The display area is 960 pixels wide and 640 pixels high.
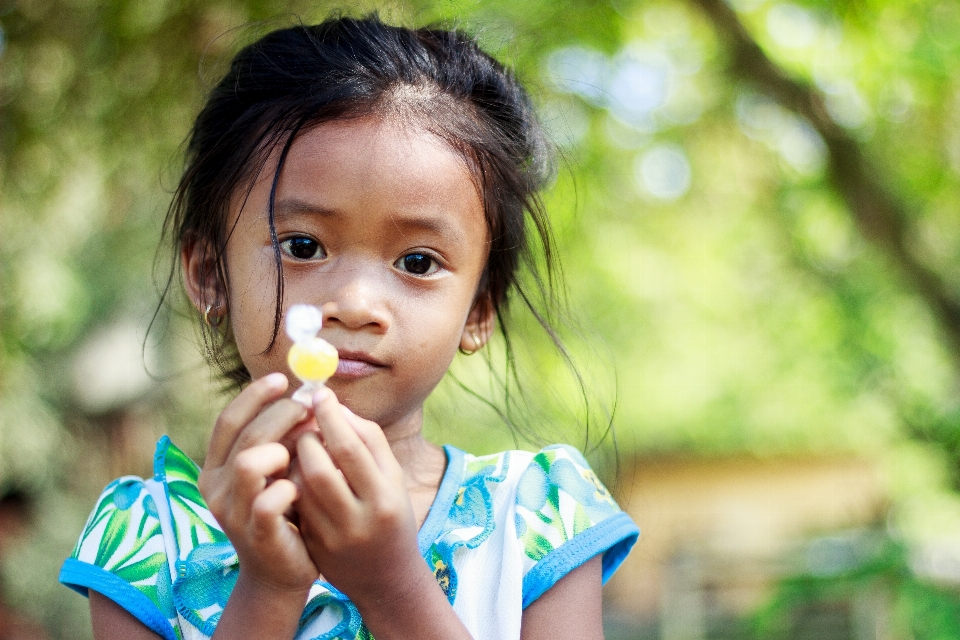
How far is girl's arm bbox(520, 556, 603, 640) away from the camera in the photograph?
4.53ft

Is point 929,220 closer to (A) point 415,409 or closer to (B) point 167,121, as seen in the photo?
(B) point 167,121

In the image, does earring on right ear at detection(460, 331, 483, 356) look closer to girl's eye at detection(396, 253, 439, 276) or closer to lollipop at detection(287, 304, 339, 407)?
girl's eye at detection(396, 253, 439, 276)

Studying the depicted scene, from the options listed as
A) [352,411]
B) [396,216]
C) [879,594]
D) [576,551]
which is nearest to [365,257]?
[396,216]

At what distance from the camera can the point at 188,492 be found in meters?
1.49

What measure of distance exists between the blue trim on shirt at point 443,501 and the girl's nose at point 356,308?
341 mm

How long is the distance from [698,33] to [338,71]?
430 cm

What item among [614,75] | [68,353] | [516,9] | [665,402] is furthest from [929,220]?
[665,402]

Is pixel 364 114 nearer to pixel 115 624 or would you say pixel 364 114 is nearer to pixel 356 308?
pixel 356 308

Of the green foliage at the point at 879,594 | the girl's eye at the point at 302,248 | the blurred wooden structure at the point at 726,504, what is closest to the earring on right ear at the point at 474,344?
the girl's eye at the point at 302,248

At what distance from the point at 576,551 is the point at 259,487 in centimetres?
58

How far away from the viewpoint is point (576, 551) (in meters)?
1.42

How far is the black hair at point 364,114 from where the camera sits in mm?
1422

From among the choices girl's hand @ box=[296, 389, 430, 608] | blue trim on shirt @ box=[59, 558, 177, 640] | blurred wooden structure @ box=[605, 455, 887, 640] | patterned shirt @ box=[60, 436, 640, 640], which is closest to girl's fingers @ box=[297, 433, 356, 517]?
girl's hand @ box=[296, 389, 430, 608]

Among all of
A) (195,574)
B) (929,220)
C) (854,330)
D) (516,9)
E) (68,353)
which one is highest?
(68,353)
